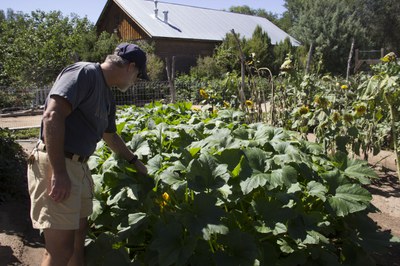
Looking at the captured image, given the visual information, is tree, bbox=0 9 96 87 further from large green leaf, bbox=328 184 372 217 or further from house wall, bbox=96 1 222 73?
large green leaf, bbox=328 184 372 217

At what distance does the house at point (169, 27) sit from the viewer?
2712 cm

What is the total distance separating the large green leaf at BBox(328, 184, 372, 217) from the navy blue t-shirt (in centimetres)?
134

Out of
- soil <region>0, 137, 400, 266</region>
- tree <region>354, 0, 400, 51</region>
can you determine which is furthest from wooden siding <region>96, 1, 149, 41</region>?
soil <region>0, 137, 400, 266</region>

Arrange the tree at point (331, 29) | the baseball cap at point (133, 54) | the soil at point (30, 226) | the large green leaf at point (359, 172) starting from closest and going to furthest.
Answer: the baseball cap at point (133, 54), the large green leaf at point (359, 172), the soil at point (30, 226), the tree at point (331, 29)

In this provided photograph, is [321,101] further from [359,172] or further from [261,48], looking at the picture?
[261,48]

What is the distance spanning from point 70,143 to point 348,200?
1517mm

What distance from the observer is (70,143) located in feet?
7.38

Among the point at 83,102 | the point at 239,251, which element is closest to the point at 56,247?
the point at 83,102

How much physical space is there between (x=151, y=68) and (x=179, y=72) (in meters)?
5.66

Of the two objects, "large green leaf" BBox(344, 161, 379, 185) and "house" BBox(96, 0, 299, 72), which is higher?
"house" BBox(96, 0, 299, 72)

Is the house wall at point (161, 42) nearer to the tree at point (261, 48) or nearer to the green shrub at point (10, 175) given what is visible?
the tree at point (261, 48)

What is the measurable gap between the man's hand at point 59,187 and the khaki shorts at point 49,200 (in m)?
0.08

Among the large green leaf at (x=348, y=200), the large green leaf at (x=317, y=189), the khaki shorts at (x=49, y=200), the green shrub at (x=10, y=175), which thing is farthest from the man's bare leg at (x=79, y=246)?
the green shrub at (x=10, y=175)

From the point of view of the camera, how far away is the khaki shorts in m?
2.17
